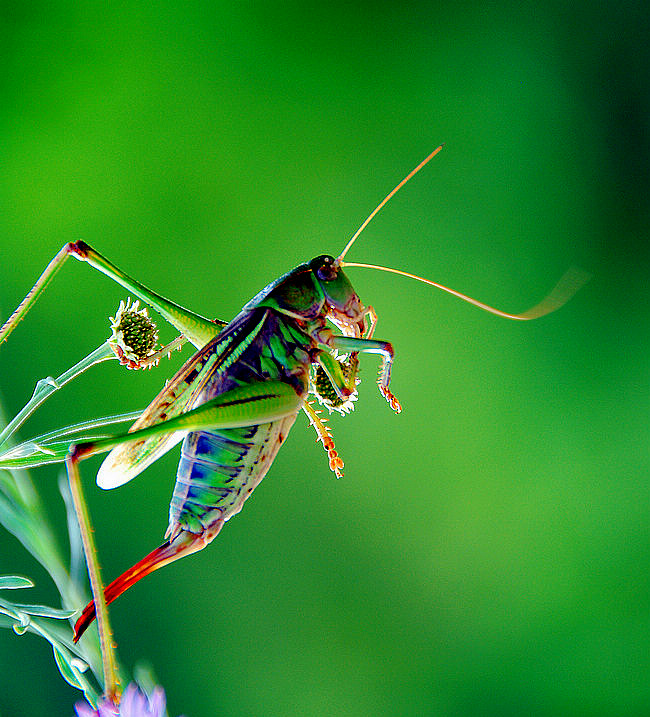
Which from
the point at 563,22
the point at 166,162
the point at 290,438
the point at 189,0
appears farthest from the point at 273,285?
the point at 563,22

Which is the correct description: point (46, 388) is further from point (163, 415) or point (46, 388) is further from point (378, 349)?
point (378, 349)

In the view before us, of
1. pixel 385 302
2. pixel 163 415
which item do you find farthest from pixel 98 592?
pixel 385 302

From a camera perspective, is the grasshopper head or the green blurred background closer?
the grasshopper head

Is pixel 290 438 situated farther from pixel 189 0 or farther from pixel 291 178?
pixel 189 0

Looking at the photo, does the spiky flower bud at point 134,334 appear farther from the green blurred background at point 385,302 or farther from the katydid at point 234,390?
the green blurred background at point 385,302

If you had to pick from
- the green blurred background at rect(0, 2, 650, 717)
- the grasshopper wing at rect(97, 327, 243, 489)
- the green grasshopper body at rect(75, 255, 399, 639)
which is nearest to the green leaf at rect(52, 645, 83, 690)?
the green grasshopper body at rect(75, 255, 399, 639)

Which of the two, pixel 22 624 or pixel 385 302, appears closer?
pixel 22 624

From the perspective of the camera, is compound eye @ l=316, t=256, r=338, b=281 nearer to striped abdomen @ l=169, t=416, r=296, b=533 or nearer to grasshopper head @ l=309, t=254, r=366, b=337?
grasshopper head @ l=309, t=254, r=366, b=337
